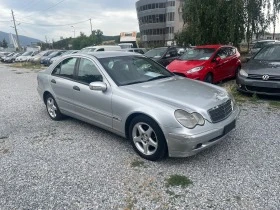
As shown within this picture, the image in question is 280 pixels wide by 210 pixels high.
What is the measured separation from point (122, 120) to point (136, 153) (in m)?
0.56

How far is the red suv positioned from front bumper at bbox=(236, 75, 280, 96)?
4.92 feet

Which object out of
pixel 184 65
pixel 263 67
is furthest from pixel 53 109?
pixel 263 67

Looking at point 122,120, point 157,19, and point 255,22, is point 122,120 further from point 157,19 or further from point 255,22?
point 157,19

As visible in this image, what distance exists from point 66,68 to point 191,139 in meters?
3.10

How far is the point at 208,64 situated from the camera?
877 cm

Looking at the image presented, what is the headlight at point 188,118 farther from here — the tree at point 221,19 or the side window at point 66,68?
the tree at point 221,19

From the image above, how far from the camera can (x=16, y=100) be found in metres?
8.34

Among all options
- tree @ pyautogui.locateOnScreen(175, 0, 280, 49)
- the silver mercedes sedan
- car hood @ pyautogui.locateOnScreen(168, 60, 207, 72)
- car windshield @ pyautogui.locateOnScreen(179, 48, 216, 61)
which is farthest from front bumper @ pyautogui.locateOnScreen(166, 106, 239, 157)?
tree @ pyautogui.locateOnScreen(175, 0, 280, 49)

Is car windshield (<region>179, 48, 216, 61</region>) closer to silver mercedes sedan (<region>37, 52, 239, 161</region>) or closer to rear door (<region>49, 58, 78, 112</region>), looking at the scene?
silver mercedes sedan (<region>37, 52, 239, 161</region>)

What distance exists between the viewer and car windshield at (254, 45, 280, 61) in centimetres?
766

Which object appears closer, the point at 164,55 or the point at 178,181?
the point at 178,181

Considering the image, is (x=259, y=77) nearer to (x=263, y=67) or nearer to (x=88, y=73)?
(x=263, y=67)

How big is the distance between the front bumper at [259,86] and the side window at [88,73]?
428 centimetres

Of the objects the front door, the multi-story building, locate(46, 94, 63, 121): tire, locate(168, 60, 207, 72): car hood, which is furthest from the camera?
the multi-story building
